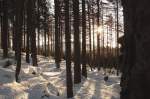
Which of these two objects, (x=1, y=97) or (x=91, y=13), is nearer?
(x=1, y=97)

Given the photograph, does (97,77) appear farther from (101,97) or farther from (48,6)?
(48,6)

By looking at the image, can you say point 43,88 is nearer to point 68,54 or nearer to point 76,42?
point 68,54

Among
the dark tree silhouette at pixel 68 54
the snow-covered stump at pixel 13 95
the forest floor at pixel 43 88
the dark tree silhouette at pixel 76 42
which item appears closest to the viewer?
the snow-covered stump at pixel 13 95

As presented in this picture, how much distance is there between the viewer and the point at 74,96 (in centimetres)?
1797

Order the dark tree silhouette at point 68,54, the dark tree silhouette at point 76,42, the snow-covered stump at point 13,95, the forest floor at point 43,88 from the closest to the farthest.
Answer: the snow-covered stump at point 13,95 → the forest floor at point 43,88 → the dark tree silhouette at point 68,54 → the dark tree silhouette at point 76,42

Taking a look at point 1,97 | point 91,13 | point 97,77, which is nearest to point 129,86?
point 1,97

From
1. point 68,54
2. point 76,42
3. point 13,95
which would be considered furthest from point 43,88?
point 76,42

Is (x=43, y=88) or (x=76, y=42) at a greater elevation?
(x=76, y=42)

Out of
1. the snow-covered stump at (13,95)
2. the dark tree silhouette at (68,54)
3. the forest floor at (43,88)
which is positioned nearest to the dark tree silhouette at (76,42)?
the forest floor at (43,88)

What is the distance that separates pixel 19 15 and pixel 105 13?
68.1 ft

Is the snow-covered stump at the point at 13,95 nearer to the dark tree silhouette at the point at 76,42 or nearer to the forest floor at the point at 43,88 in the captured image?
the forest floor at the point at 43,88

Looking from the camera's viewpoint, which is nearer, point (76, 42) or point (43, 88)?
point (43, 88)

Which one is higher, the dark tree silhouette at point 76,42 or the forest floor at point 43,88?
the dark tree silhouette at point 76,42

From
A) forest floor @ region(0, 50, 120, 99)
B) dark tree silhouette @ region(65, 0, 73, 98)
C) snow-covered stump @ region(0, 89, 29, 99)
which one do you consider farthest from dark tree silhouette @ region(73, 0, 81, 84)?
snow-covered stump @ region(0, 89, 29, 99)
